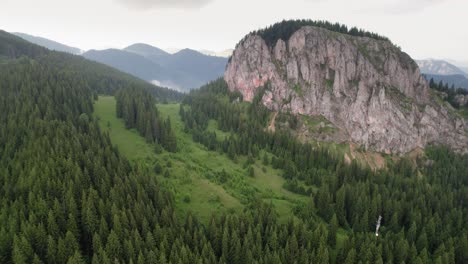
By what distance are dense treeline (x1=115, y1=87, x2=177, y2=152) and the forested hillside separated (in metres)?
0.69

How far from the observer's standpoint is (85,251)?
76.6 metres

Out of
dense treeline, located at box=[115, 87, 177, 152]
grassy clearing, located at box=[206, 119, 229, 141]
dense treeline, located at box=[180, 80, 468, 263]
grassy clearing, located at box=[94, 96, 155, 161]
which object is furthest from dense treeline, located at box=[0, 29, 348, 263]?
grassy clearing, located at box=[206, 119, 229, 141]

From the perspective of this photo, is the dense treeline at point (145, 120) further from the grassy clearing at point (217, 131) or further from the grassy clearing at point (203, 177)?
the grassy clearing at point (217, 131)

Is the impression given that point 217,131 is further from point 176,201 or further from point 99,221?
point 99,221

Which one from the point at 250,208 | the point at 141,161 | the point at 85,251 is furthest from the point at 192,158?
the point at 85,251

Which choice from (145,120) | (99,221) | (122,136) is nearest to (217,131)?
(145,120)

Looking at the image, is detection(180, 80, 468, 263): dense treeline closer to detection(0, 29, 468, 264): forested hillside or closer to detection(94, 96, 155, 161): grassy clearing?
detection(0, 29, 468, 264): forested hillside

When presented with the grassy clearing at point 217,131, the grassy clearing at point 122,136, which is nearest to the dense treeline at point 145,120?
the grassy clearing at point 122,136

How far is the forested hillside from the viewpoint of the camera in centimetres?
7381

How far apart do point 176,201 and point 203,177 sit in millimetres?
23342

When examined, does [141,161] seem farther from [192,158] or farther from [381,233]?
[381,233]

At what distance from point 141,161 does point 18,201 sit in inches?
2130

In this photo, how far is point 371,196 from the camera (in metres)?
127

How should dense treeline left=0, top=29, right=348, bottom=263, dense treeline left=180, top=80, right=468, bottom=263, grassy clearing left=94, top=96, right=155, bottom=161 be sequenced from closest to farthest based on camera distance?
dense treeline left=0, top=29, right=348, bottom=263 < dense treeline left=180, top=80, right=468, bottom=263 < grassy clearing left=94, top=96, right=155, bottom=161
